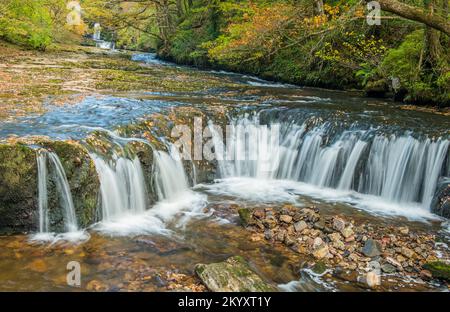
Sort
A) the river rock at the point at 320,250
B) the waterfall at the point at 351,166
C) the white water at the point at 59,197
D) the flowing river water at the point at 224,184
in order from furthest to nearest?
1. the waterfall at the point at 351,166
2. the white water at the point at 59,197
3. the river rock at the point at 320,250
4. the flowing river water at the point at 224,184

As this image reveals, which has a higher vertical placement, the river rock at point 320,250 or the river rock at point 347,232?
the river rock at point 347,232

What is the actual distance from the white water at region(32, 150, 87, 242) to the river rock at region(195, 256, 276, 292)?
2.13 m

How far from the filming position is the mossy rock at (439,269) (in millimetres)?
4934

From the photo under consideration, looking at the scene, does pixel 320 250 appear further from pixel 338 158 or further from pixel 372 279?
pixel 338 158

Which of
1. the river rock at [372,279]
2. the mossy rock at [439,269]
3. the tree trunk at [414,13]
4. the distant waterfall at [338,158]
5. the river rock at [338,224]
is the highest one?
the tree trunk at [414,13]

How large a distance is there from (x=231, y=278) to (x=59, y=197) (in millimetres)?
3083

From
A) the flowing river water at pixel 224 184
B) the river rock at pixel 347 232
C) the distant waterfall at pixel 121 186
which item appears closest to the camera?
the flowing river water at pixel 224 184

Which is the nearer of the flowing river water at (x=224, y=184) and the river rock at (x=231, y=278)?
the river rock at (x=231, y=278)

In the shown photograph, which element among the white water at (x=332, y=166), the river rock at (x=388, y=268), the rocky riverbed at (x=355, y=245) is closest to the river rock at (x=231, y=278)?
the rocky riverbed at (x=355, y=245)

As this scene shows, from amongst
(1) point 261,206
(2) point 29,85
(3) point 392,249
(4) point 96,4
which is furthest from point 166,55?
(3) point 392,249

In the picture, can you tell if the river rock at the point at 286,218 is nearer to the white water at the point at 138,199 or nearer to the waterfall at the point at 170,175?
the white water at the point at 138,199

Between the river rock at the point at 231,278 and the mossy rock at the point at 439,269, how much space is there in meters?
2.06

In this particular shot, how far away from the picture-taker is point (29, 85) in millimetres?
12000
